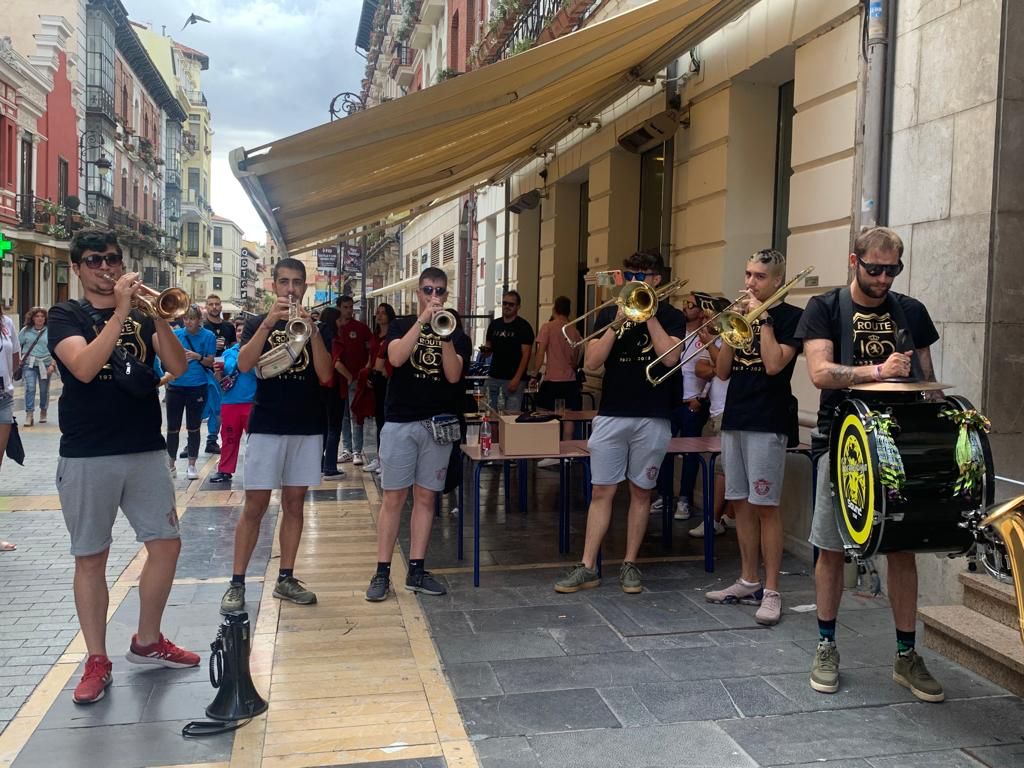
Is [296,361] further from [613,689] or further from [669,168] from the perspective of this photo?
[669,168]

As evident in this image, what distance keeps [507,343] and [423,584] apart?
467 cm

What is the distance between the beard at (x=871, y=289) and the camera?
12.1 ft

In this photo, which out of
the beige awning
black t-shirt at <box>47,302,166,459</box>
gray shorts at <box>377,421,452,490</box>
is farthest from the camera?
the beige awning

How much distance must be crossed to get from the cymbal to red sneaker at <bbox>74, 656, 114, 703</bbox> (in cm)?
333

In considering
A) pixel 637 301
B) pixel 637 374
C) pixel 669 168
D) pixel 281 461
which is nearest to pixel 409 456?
pixel 281 461

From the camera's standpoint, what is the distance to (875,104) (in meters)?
5.25

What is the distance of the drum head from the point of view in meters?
3.24

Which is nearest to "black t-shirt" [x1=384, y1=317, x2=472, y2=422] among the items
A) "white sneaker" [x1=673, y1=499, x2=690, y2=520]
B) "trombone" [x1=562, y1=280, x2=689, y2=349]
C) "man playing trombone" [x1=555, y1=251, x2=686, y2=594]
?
"man playing trombone" [x1=555, y1=251, x2=686, y2=594]

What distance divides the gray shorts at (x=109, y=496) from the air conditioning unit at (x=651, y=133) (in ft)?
20.1

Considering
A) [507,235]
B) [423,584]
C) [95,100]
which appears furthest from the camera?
[95,100]

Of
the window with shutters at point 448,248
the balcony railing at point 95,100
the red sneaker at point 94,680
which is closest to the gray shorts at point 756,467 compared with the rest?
the red sneaker at point 94,680

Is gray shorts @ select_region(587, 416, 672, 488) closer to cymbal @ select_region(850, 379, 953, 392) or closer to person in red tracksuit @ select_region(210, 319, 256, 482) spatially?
cymbal @ select_region(850, 379, 953, 392)

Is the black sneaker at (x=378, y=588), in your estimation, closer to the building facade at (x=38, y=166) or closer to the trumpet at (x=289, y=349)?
the trumpet at (x=289, y=349)

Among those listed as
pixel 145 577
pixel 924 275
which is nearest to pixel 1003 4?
pixel 924 275
